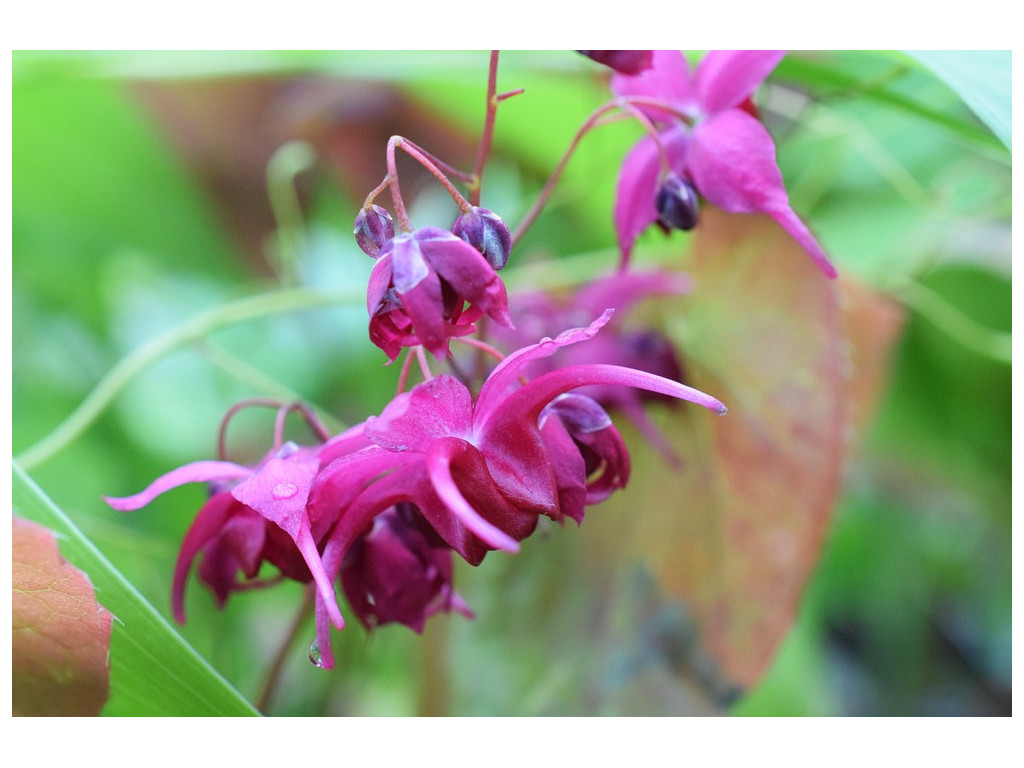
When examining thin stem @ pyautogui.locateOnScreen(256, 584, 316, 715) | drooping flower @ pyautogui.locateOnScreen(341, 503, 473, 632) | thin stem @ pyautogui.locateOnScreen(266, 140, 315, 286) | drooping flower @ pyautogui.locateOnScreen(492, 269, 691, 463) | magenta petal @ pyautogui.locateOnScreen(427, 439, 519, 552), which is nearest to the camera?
magenta petal @ pyautogui.locateOnScreen(427, 439, 519, 552)

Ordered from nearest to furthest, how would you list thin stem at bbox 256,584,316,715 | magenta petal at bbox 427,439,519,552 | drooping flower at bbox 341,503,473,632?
1. magenta petal at bbox 427,439,519,552
2. drooping flower at bbox 341,503,473,632
3. thin stem at bbox 256,584,316,715

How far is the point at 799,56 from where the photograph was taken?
678mm

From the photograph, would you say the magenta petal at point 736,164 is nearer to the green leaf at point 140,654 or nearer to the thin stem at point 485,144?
the thin stem at point 485,144

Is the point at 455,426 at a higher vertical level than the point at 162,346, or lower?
higher

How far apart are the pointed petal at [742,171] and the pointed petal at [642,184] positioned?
0.4 inches

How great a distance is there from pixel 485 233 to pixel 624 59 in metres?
0.16

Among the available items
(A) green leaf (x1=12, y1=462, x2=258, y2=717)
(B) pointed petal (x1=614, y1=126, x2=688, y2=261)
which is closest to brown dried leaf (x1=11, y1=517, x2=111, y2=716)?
(A) green leaf (x1=12, y1=462, x2=258, y2=717)

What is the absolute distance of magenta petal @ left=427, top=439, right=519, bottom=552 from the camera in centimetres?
34

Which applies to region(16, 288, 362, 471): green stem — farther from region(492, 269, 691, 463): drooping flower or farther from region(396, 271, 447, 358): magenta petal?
region(396, 271, 447, 358): magenta petal

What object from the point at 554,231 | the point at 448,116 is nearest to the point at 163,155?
the point at 448,116

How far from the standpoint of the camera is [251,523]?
17.6 inches

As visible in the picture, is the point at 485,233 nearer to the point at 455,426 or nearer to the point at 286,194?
the point at 455,426

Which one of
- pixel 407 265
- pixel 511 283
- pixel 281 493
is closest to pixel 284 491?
pixel 281 493
